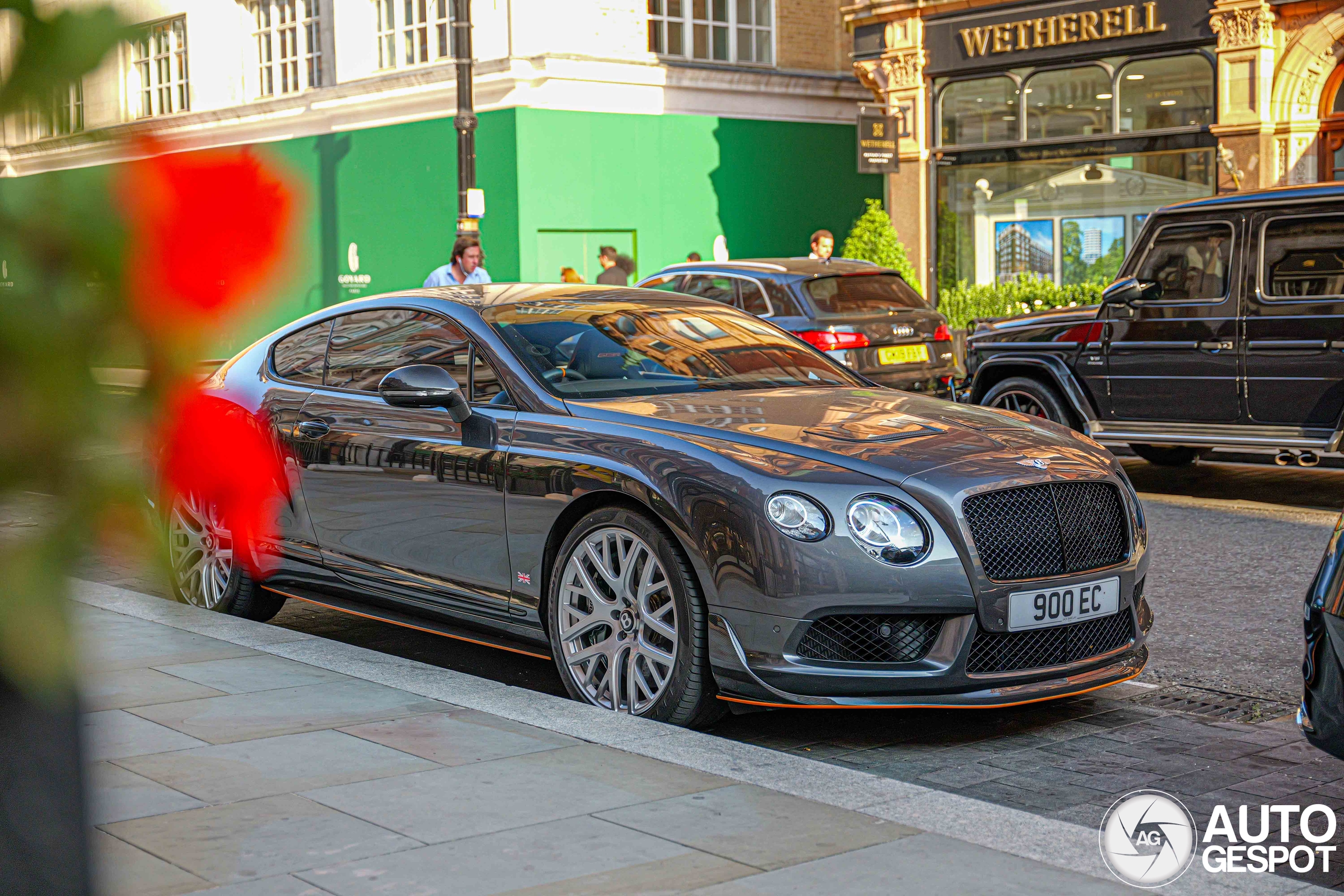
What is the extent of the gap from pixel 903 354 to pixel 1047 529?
8.52 m

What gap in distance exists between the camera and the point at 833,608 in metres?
4.85

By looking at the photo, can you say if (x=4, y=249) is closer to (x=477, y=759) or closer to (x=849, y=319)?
(x=477, y=759)

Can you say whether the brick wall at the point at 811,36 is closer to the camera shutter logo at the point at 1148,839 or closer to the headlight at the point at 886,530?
the headlight at the point at 886,530

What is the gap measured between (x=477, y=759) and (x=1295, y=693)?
10.5 feet

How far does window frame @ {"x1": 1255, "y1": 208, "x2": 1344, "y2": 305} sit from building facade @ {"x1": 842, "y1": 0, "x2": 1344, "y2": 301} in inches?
328

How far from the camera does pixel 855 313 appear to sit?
13453mm

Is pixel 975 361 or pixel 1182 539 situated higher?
pixel 975 361

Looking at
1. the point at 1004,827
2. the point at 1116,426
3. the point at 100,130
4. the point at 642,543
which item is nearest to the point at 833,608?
the point at 642,543

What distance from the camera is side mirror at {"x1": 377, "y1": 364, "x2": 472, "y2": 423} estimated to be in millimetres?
6020

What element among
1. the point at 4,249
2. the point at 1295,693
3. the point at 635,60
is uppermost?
the point at 635,60

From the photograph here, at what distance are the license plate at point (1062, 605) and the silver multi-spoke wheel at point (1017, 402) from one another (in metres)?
6.99

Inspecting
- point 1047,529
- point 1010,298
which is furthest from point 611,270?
point 1047,529

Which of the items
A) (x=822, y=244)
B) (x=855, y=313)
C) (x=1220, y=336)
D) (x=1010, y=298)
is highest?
(x=822, y=244)

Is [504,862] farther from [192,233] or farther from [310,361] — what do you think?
[310,361]
